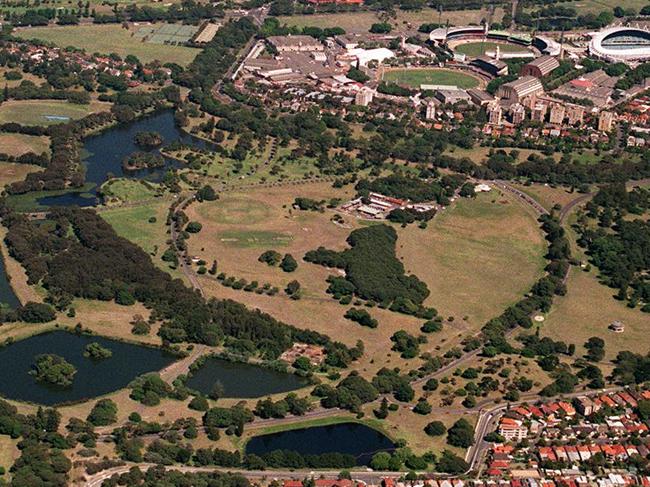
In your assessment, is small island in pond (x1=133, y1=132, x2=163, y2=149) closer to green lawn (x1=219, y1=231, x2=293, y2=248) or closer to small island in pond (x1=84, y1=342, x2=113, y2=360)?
green lawn (x1=219, y1=231, x2=293, y2=248)

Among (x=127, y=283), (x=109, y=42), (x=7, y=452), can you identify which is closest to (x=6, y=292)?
(x=127, y=283)

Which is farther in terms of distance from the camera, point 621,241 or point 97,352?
point 621,241

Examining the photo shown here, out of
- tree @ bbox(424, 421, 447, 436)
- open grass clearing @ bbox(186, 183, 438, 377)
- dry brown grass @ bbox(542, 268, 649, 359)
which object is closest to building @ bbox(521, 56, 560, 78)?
open grass clearing @ bbox(186, 183, 438, 377)

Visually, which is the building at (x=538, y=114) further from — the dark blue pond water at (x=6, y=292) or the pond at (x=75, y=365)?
the pond at (x=75, y=365)

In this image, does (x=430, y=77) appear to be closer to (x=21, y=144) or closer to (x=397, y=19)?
(x=397, y=19)

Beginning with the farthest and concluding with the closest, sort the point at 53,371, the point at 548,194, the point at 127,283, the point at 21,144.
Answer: the point at 21,144 < the point at 548,194 < the point at 127,283 < the point at 53,371

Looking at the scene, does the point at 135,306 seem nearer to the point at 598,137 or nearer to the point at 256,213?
the point at 256,213
